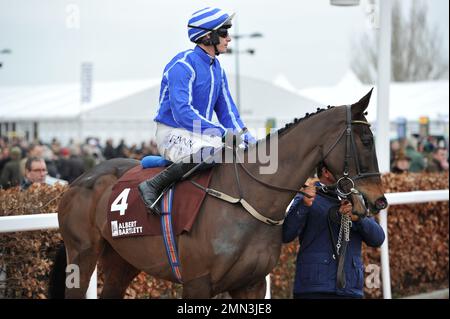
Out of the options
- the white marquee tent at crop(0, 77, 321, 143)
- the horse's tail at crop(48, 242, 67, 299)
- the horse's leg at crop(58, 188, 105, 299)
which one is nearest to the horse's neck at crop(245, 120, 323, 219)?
the horse's leg at crop(58, 188, 105, 299)

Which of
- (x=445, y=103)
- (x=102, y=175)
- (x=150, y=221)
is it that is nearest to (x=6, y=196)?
(x=102, y=175)

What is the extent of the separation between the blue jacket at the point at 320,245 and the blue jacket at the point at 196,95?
2.23 ft

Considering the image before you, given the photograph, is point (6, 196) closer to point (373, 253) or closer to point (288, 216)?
point (288, 216)

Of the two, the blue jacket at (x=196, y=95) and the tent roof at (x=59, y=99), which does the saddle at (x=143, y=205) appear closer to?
the blue jacket at (x=196, y=95)

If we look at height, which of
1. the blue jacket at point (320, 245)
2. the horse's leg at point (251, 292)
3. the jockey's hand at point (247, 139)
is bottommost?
the horse's leg at point (251, 292)

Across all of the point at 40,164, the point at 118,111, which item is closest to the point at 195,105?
the point at 40,164

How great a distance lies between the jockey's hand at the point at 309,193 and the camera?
4.79 metres

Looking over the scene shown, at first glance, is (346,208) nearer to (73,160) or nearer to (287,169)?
(287,169)

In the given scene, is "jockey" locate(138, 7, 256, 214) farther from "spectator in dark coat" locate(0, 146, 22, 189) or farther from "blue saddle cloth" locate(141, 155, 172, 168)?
"spectator in dark coat" locate(0, 146, 22, 189)

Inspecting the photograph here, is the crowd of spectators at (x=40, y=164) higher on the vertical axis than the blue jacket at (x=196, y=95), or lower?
lower

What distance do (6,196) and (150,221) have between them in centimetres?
161

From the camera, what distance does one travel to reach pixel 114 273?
5.54 meters

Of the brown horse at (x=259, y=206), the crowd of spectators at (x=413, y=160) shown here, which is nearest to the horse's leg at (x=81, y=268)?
the brown horse at (x=259, y=206)

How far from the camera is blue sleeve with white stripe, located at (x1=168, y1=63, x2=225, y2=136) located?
186 inches
